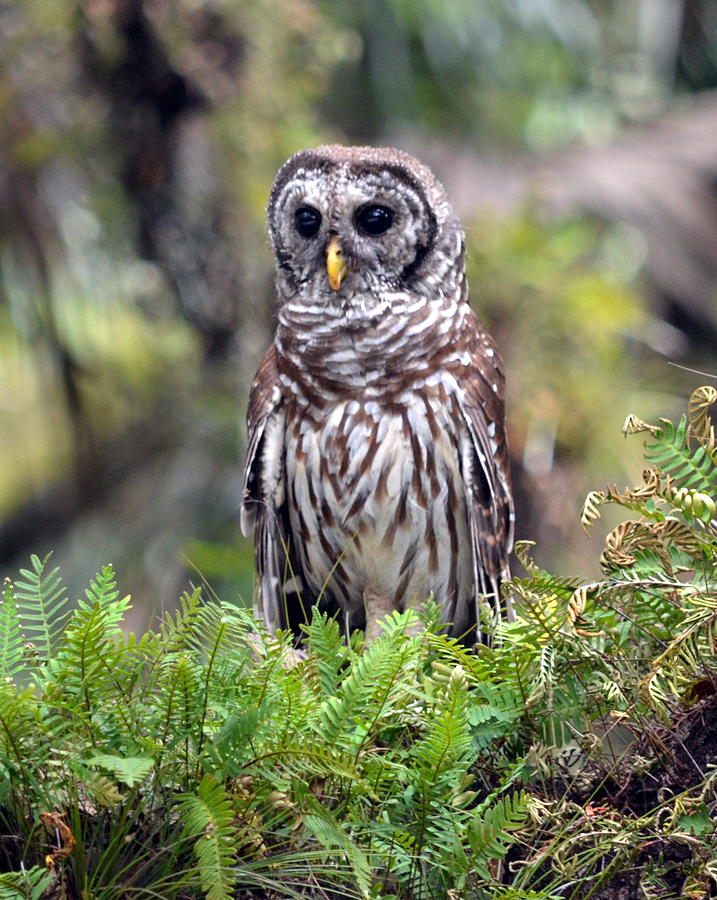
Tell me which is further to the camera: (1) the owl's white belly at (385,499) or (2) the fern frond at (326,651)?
(1) the owl's white belly at (385,499)

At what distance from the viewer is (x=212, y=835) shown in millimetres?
1850

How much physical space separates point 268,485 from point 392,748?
1673mm

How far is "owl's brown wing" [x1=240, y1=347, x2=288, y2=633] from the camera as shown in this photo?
3762 millimetres

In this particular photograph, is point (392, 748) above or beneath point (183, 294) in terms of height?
beneath

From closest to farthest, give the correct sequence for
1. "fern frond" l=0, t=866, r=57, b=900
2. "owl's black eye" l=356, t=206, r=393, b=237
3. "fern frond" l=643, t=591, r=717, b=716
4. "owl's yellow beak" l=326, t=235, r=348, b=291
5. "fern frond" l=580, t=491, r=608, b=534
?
"fern frond" l=0, t=866, r=57, b=900 → "fern frond" l=643, t=591, r=717, b=716 → "fern frond" l=580, t=491, r=608, b=534 → "owl's yellow beak" l=326, t=235, r=348, b=291 → "owl's black eye" l=356, t=206, r=393, b=237

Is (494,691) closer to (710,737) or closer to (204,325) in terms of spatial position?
(710,737)

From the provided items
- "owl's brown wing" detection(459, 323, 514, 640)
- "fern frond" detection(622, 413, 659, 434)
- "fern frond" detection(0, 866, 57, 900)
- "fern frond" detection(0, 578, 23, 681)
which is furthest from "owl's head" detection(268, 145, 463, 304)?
"fern frond" detection(0, 866, 57, 900)

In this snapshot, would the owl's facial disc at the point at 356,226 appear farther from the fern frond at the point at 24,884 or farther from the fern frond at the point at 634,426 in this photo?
the fern frond at the point at 24,884

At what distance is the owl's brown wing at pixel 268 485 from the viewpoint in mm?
3762

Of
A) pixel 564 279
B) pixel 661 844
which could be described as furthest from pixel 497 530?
pixel 564 279

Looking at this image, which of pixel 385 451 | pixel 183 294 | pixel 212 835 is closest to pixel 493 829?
pixel 212 835

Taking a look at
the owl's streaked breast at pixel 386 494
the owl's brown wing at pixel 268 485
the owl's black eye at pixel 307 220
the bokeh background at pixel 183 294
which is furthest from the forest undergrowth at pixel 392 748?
the bokeh background at pixel 183 294

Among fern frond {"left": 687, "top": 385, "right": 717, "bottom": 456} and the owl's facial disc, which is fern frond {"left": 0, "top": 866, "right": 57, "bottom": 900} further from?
the owl's facial disc

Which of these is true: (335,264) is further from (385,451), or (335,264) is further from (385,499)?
(385,499)
